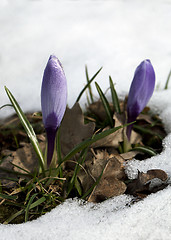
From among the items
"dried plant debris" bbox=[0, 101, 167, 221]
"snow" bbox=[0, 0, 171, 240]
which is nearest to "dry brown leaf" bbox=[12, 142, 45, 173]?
"dried plant debris" bbox=[0, 101, 167, 221]

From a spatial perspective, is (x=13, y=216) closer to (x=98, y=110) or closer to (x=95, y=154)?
(x=95, y=154)

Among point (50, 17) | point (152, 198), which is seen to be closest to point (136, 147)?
point (152, 198)

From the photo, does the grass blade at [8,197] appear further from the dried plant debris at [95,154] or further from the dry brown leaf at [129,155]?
the dry brown leaf at [129,155]

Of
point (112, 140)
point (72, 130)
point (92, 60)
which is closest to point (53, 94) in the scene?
point (72, 130)

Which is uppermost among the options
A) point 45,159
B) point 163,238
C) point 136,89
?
point 136,89

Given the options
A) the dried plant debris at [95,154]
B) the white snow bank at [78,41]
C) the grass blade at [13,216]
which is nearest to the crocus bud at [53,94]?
the dried plant debris at [95,154]

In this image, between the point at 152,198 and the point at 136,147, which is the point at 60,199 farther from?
the point at 136,147
